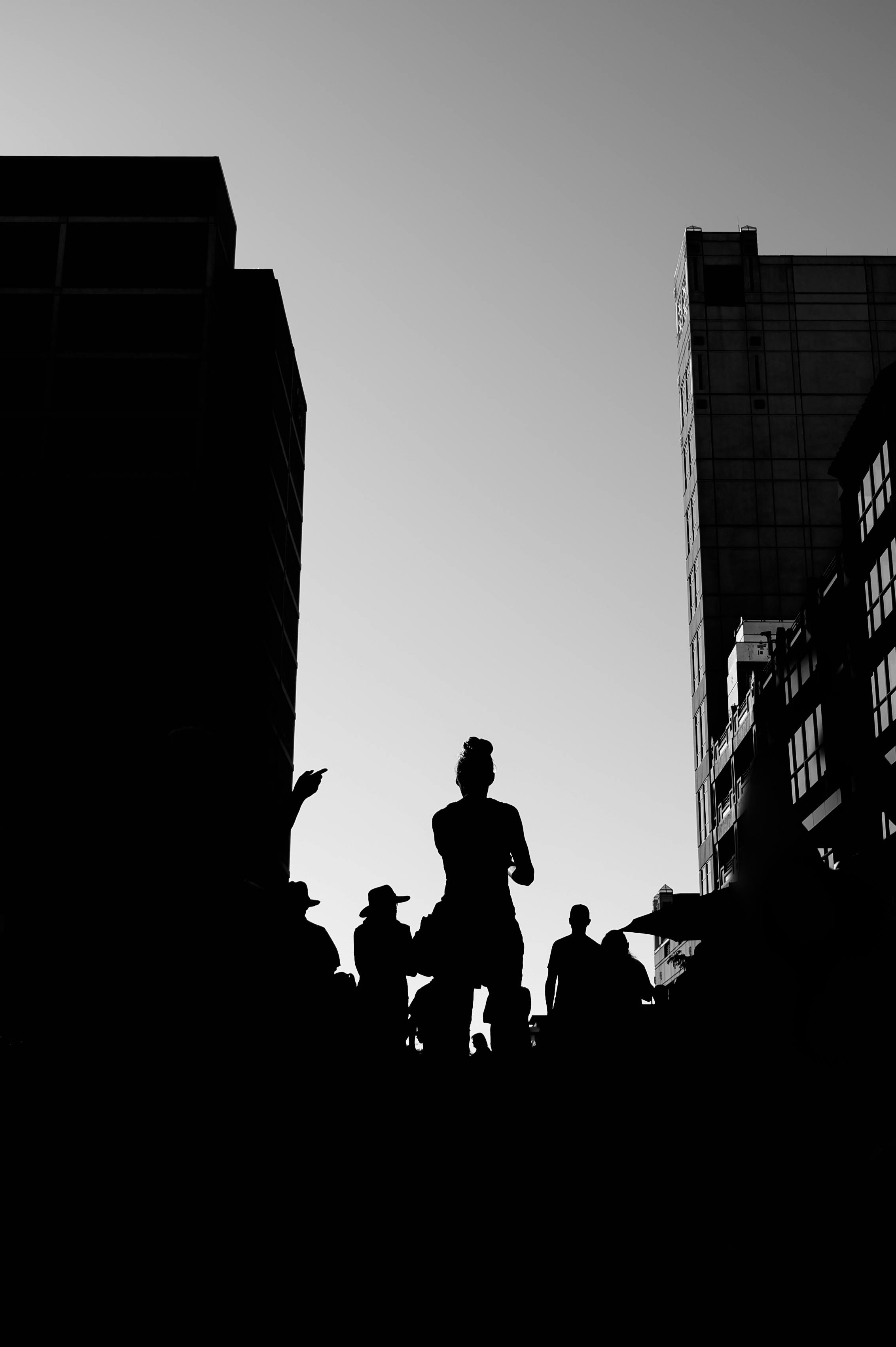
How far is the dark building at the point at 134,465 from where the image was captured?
56.4 meters

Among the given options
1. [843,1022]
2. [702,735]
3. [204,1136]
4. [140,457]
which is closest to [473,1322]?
[204,1136]

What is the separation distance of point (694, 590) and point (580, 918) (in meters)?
81.5

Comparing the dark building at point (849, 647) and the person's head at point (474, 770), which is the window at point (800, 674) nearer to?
the dark building at point (849, 647)

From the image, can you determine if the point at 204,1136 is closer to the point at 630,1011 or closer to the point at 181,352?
the point at 630,1011

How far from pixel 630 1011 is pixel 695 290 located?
89461 millimetres

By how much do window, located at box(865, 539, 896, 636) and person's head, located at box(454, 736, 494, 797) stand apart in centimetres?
3904

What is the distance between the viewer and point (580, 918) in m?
10.1

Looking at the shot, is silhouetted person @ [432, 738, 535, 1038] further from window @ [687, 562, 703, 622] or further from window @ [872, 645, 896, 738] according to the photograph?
window @ [687, 562, 703, 622]

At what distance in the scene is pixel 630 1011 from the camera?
28.0ft

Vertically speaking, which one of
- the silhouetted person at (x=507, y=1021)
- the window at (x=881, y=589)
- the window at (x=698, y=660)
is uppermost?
the window at (x=698, y=660)

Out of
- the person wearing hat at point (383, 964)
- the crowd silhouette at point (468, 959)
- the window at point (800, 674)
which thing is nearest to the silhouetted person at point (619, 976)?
the crowd silhouette at point (468, 959)

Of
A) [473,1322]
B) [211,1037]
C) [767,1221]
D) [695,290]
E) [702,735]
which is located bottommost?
[473,1322]

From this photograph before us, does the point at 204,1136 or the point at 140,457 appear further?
the point at 140,457

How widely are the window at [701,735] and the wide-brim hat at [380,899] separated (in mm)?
75070
